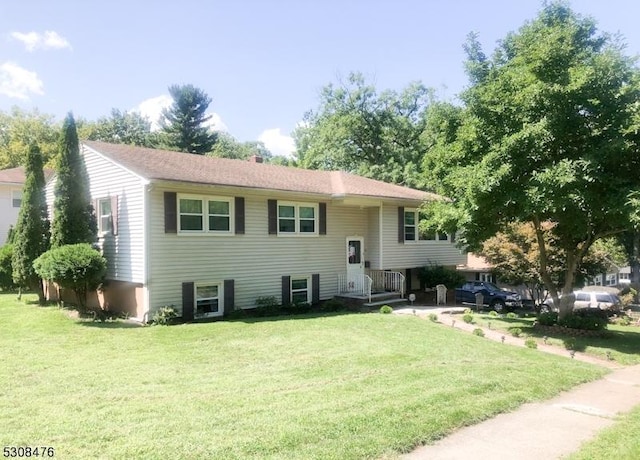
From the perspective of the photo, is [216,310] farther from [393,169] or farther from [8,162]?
[8,162]

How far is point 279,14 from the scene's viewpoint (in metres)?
14.6

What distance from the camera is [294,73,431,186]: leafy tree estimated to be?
39.1 meters

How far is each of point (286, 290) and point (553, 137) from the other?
9.97m

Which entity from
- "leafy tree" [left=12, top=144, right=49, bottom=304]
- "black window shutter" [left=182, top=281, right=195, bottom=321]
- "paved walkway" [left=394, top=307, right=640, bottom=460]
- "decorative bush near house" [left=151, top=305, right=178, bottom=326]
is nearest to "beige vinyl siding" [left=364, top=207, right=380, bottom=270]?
"black window shutter" [left=182, top=281, right=195, bottom=321]

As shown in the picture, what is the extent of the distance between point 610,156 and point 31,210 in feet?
61.7

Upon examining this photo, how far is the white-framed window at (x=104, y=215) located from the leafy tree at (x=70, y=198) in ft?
1.13

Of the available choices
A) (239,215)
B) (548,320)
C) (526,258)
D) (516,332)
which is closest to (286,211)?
(239,215)

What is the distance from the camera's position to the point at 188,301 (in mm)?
14484

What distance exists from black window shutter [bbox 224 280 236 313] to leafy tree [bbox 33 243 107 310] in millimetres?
3773

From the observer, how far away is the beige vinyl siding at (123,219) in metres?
14.0

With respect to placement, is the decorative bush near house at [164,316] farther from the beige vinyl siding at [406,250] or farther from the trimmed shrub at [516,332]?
the trimmed shrub at [516,332]

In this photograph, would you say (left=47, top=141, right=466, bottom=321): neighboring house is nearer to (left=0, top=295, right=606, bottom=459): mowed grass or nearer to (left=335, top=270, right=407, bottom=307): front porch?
(left=335, top=270, right=407, bottom=307): front porch

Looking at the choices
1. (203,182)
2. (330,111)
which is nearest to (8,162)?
(330,111)

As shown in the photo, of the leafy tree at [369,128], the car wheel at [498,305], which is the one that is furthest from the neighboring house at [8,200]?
the car wheel at [498,305]
